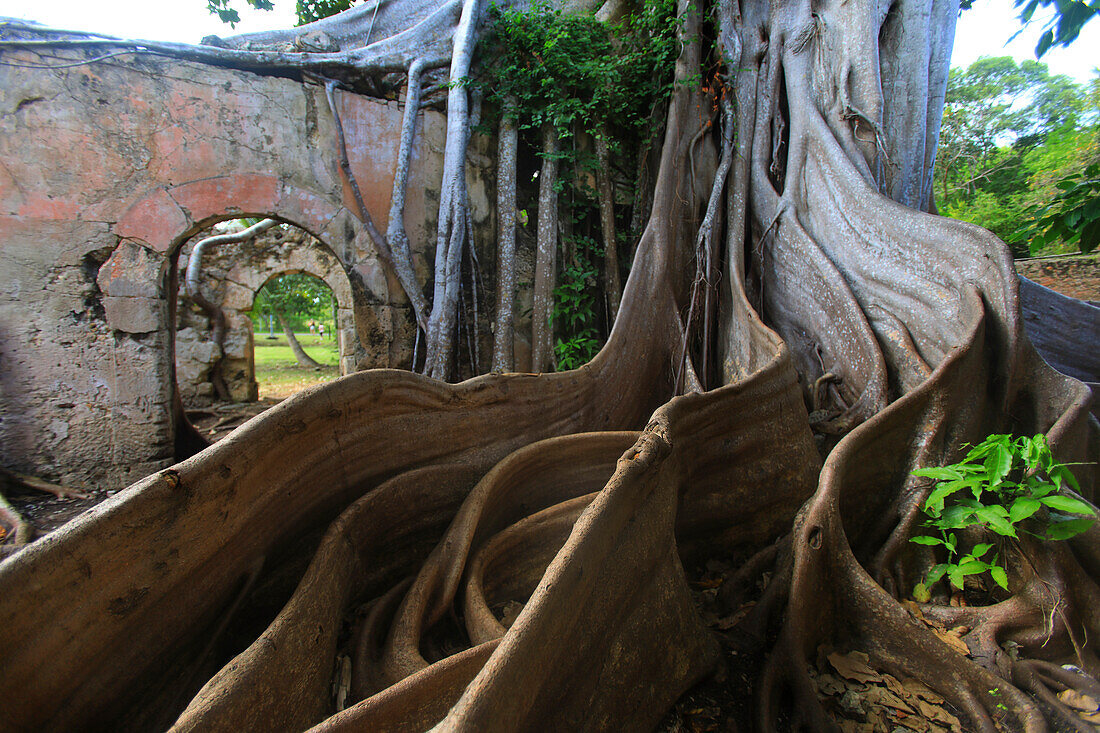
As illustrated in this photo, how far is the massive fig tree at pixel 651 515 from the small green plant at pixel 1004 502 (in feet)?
0.44

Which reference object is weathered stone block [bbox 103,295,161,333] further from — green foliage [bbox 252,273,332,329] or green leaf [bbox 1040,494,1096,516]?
green foliage [bbox 252,273,332,329]

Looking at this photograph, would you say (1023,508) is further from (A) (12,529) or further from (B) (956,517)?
(A) (12,529)

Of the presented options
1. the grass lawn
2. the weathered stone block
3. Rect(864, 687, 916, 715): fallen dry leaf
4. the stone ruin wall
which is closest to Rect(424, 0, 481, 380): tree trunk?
the stone ruin wall

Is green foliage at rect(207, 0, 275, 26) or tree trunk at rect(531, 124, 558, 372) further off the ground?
green foliage at rect(207, 0, 275, 26)

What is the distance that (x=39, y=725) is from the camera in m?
1.03

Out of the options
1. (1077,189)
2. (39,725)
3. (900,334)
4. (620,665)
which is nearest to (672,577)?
(620,665)

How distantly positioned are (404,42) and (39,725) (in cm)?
445

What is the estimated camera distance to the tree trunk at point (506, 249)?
3967 mm

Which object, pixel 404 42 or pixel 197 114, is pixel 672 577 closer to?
pixel 197 114

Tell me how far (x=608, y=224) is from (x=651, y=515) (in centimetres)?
329

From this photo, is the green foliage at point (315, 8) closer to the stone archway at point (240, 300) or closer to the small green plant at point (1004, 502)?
the stone archway at point (240, 300)

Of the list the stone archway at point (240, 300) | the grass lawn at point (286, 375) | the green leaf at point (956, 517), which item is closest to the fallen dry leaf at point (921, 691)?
the green leaf at point (956, 517)

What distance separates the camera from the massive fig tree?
1.10 meters

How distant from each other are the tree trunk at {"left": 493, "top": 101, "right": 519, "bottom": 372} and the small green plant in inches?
116
